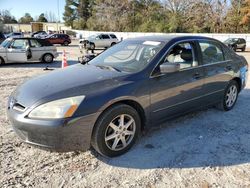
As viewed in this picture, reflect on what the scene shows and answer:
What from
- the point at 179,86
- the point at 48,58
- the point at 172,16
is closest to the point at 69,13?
the point at 172,16

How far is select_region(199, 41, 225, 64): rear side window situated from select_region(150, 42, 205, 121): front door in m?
0.25

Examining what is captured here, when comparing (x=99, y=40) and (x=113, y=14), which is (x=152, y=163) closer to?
(x=99, y=40)

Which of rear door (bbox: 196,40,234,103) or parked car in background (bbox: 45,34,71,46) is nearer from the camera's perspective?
rear door (bbox: 196,40,234,103)

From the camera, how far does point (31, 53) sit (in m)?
12.6

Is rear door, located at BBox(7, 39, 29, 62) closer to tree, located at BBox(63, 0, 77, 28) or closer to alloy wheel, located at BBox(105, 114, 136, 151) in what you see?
alloy wheel, located at BBox(105, 114, 136, 151)

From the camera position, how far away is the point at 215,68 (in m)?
4.64

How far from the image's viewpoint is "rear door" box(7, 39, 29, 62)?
39.6 ft

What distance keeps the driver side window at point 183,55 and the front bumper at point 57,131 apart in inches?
68.1

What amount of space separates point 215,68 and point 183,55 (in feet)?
2.62

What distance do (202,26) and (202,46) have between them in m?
38.6

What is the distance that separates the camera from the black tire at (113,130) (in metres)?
3.12

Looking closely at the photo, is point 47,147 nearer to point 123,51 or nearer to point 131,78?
point 131,78

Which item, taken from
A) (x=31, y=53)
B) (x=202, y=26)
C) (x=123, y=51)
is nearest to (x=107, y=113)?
(x=123, y=51)

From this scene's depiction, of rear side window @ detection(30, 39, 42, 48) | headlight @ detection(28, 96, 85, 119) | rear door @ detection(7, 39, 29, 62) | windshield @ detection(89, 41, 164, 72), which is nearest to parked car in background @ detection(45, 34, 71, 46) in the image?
rear side window @ detection(30, 39, 42, 48)
